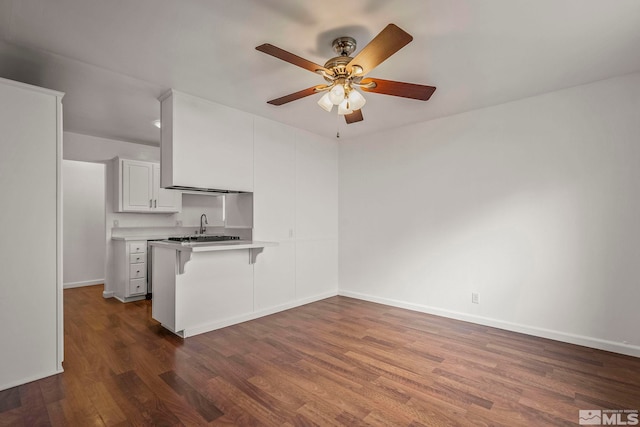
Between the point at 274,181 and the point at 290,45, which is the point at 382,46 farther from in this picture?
the point at 274,181

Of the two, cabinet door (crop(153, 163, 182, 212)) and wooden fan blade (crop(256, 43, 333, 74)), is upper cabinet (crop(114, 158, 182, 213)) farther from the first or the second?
wooden fan blade (crop(256, 43, 333, 74))

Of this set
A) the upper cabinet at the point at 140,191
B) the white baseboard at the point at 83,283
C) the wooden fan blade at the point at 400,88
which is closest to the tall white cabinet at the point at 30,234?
the wooden fan blade at the point at 400,88

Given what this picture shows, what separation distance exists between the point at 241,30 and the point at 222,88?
1.07 metres

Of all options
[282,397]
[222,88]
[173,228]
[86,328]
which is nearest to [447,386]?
[282,397]

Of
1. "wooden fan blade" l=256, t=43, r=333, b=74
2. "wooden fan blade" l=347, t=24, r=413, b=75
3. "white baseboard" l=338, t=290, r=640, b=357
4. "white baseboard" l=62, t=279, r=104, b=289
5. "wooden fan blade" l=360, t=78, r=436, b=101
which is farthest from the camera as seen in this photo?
"white baseboard" l=62, t=279, r=104, b=289

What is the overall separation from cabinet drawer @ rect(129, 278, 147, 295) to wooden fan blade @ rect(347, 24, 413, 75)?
4497 mm

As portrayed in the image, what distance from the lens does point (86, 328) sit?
3.53 metres

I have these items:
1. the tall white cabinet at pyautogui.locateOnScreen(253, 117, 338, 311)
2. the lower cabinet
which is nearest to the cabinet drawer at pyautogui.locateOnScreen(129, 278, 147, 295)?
the lower cabinet

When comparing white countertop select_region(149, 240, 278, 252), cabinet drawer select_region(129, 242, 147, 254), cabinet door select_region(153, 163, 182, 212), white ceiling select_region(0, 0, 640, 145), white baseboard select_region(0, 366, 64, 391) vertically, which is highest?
white ceiling select_region(0, 0, 640, 145)

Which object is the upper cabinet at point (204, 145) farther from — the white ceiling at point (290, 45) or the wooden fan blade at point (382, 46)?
the wooden fan blade at point (382, 46)

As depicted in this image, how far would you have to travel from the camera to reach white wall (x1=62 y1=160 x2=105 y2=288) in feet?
18.6

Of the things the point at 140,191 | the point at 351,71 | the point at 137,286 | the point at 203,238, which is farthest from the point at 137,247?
the point at 351,71

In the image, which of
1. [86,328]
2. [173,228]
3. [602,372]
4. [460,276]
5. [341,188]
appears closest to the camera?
[602,372]

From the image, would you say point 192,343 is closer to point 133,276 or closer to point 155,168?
point 133,276
